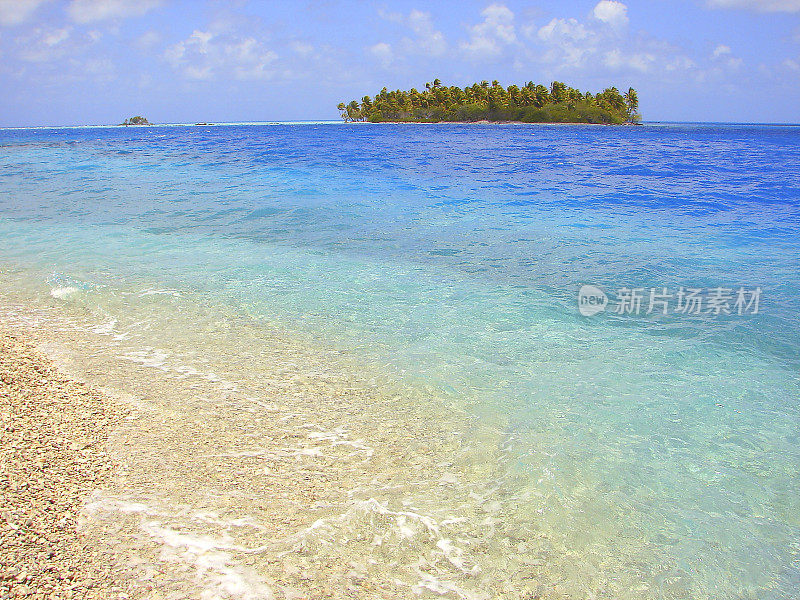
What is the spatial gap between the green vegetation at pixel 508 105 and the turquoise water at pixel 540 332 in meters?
122

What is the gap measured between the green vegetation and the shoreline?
454 ft

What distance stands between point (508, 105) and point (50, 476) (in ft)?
462

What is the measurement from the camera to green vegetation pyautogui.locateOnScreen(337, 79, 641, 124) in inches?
5143

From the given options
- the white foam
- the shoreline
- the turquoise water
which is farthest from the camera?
the white foam

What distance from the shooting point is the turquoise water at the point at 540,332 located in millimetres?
3504

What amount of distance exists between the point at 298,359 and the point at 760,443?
4580 millimetres

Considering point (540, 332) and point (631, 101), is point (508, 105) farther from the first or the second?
point (540, 332)

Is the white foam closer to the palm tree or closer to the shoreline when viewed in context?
the shoreline

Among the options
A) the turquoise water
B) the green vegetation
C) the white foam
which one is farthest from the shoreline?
the green vegetation

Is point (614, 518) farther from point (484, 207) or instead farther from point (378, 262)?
point (484, 207)

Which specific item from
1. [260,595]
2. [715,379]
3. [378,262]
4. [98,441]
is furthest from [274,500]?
[378,262]

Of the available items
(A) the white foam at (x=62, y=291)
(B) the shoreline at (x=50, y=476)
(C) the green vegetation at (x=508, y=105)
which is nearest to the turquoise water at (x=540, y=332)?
(A) the white foam at (x=62, y=291)

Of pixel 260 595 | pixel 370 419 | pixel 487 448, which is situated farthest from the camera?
pixel 370 419

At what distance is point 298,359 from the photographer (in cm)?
607
